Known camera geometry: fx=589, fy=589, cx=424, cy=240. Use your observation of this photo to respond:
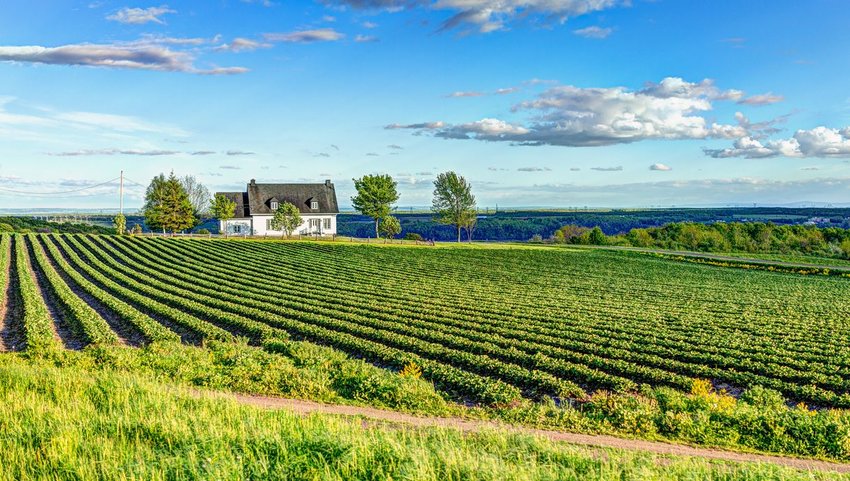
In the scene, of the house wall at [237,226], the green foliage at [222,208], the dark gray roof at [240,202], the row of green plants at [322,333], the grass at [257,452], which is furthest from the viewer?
the dark gray roof at [240,202]

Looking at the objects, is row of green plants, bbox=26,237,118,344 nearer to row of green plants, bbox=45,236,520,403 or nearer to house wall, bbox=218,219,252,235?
row of green plants, bbox=45,236,520,403

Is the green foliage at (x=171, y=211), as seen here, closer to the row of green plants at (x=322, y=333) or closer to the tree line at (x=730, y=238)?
the row of green plants at (x=322, y=333)

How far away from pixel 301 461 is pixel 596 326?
22.2 m

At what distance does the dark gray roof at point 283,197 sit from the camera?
97.6 m

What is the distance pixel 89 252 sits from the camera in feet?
220

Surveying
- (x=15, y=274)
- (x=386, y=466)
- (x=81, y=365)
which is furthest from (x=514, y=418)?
(x=15, y=274)

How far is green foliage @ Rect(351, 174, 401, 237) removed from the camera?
97.9 m

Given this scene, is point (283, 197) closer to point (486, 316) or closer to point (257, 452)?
point (486, 316)

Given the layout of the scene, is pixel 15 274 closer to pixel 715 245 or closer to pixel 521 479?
pixel 521 479

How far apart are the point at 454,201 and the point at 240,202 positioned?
36.7m

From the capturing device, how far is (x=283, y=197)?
99.2 metres

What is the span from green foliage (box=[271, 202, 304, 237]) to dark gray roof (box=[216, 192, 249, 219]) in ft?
31.3

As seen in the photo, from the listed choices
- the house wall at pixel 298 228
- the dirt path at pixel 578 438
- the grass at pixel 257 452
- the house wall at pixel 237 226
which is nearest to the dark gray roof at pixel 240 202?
the house wall at pixel 237 226

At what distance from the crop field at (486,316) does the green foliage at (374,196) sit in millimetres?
35291
